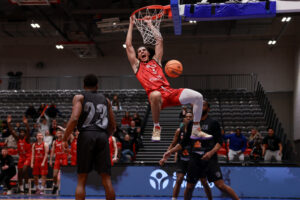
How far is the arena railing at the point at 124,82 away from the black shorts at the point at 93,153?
20196 mm

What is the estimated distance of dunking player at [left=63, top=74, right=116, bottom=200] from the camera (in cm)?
591

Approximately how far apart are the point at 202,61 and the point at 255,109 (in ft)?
23.6

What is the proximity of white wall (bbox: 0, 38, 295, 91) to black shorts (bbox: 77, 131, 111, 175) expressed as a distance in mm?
22173

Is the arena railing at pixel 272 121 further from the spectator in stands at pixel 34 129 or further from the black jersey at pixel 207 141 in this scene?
the spectator in stands at pixel 34 129

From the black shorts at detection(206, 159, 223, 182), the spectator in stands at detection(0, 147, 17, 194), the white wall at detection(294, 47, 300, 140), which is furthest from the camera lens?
the white wall at detection(294, 47, 300, 140)

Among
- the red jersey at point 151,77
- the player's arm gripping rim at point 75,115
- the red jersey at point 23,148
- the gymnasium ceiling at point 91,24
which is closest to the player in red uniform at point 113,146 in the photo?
the red jersey at point 23,148

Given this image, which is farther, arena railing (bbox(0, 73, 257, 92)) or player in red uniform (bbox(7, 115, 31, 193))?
arena railing (bbox(0, 73, 257, 92))

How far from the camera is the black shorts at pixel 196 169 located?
788 cm

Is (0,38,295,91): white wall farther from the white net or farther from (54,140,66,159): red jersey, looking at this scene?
the white net

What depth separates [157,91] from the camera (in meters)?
6.74

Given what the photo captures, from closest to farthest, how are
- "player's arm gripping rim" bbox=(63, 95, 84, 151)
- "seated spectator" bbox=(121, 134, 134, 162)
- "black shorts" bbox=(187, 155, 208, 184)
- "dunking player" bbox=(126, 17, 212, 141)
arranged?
"player's arm gripping rim" bbox=(63, 95, 84, 151) → "dunking player" bbox=(126, 17, 212, 141) → "black shorts" bbox=(187, 155, 208, 184) → "seated spectator" bbox=(121, 134, 134, 162)

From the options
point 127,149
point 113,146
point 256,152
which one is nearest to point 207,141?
point 113,146

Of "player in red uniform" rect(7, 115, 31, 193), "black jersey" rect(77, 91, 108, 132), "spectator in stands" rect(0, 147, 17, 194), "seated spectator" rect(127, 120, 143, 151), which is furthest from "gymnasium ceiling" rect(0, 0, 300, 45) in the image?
"black jersey" rect(77, 91, 108, 132)

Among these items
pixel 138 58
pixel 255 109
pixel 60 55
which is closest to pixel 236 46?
pixel 255 109
